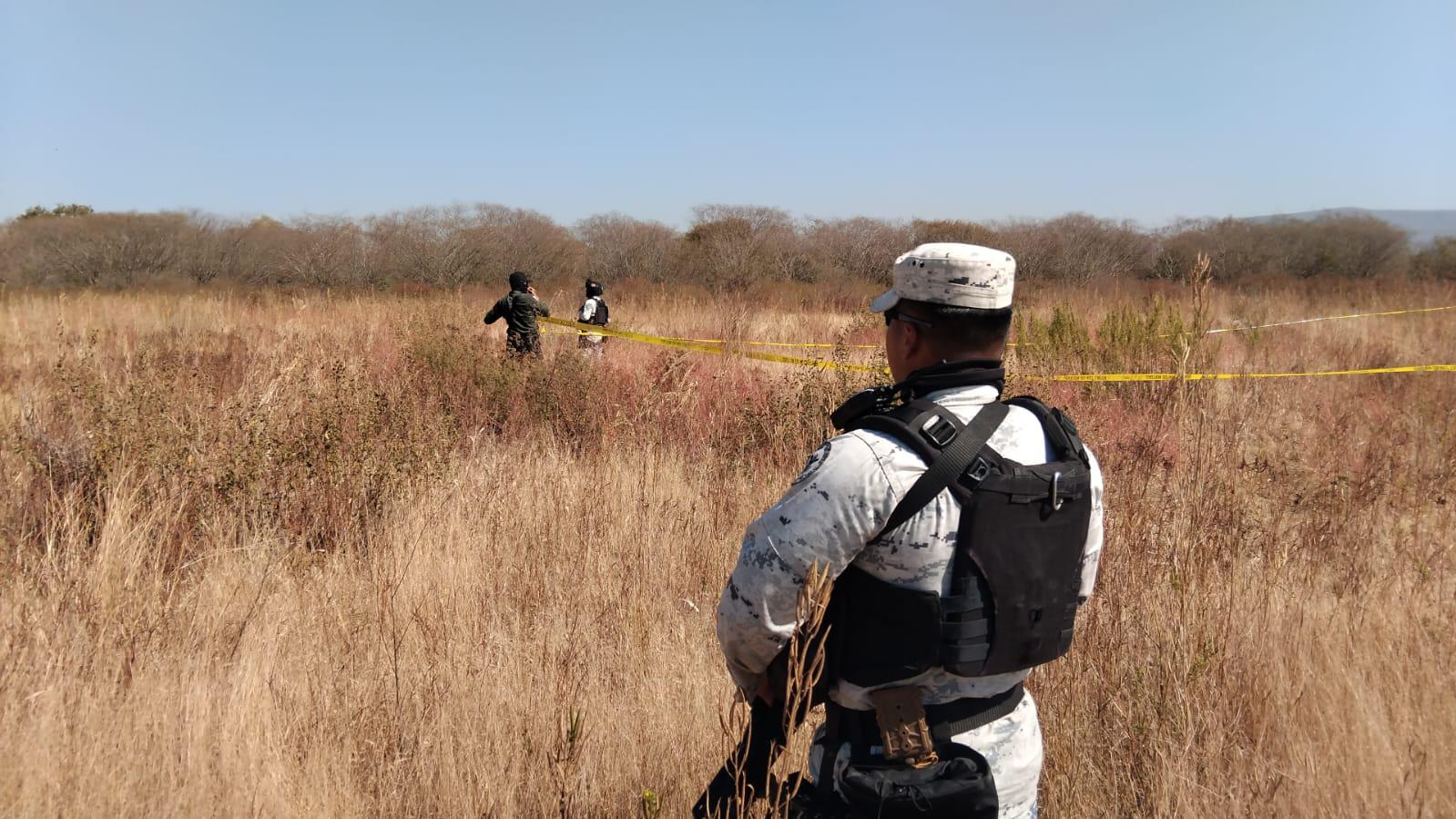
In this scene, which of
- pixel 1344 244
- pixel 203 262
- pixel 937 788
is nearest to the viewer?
pixel 937 788

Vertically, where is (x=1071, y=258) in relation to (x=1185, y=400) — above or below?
above

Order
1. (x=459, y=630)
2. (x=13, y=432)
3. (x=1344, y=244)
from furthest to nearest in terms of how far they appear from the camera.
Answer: (x=1344, y=244)
(x=13, y=432)
(x=459, y=630)

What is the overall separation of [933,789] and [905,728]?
11cm

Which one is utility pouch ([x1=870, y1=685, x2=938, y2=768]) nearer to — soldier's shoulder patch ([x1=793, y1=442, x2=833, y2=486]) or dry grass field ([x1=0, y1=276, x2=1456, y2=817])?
soldier's shoulder patch ([x1=793, y1=442, x2=833, y2=486])

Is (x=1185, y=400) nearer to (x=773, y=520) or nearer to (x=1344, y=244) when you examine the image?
(x=773, y=520)

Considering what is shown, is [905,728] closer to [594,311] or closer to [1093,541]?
[1093,541]

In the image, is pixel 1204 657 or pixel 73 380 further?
pixel 73 380

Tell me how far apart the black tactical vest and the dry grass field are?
23.8 inches

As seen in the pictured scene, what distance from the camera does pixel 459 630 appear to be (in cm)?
349

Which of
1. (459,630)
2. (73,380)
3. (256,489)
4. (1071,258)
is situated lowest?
(459,630)

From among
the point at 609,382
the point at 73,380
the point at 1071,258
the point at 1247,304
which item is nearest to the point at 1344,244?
the point at 1071,258

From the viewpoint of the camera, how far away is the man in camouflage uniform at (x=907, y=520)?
155 cm

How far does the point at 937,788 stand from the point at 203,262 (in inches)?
913

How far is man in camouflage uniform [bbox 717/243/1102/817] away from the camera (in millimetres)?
1551
